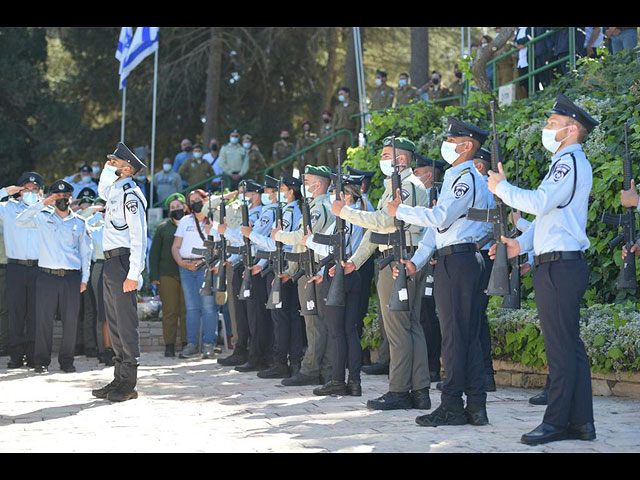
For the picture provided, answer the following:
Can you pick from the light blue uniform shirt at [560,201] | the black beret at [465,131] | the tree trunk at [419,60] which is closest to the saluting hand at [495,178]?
the light blue uniform shirt at [560,201]

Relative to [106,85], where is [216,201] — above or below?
below

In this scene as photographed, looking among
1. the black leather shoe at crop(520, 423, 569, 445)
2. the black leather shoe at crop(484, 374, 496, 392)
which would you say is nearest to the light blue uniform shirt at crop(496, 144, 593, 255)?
the black leather shoe at crop(520, 423, 569, 445)

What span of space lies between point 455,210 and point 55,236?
5962mm

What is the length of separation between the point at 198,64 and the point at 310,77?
11.5ft

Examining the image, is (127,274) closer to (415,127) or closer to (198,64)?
(415,127)

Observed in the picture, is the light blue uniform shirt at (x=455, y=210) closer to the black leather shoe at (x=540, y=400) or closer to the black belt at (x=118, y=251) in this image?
the black leather shoe at (x=540, y=400)

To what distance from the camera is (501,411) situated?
26.6 ft

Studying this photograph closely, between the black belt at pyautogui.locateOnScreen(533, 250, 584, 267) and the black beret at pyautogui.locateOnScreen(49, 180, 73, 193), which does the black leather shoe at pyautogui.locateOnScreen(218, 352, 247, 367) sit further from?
the black belt at pyautogui.locateOnScreen(533, 250, 584, 267)

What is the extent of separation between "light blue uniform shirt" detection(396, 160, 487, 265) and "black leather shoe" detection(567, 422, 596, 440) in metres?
1.56

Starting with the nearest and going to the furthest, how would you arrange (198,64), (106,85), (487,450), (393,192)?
1. (487,450)
2. (393,192)
3. (198,64)
4. (106,85)

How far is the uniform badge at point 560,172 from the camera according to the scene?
650cm

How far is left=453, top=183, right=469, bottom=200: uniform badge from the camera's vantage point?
7309 millimetres

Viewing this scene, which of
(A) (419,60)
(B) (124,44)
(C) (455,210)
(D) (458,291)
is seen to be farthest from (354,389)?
(B) (124,44)
